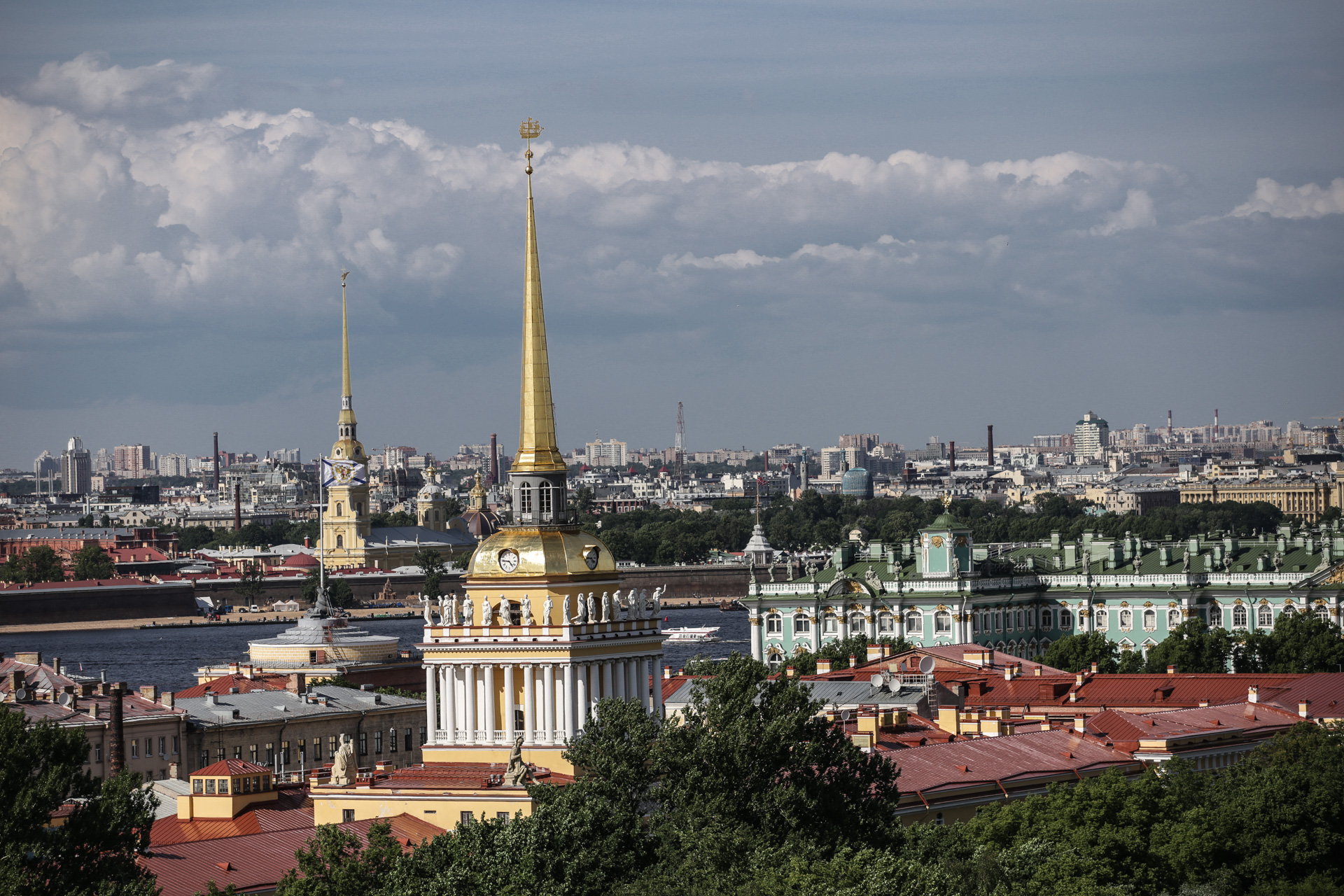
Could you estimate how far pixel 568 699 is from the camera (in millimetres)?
28391

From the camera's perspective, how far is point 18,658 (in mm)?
57469

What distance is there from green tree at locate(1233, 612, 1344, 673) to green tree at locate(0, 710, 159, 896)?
135 ft

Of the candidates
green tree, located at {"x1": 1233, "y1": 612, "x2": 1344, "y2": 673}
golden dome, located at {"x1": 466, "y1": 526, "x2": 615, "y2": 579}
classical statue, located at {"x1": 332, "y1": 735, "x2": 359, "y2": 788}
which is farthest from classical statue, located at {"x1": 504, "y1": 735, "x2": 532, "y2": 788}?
green tree, located at {"x1": 1233, "y1": 612, "x2": 1344, "y2": 673}

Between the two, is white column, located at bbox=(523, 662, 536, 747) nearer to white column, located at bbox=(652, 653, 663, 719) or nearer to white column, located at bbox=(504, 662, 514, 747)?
white column, located at bbox=(504, 662, 514, 747)

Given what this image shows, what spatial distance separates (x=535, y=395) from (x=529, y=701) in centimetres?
432

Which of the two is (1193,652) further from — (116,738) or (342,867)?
→ (342,867)

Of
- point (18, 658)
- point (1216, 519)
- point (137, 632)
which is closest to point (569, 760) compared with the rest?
point (18, 658)

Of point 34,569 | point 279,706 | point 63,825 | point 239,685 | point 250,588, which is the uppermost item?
point 34,569

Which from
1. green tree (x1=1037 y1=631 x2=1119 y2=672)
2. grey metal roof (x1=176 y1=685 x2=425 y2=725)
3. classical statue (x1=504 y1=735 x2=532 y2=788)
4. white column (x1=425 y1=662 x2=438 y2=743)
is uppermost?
white column (x1=425 y1=662 x2=438 y2=743)

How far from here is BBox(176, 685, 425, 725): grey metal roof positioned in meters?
49.9

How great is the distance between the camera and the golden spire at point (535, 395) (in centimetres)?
3036

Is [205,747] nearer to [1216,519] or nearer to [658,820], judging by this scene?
[658,820]

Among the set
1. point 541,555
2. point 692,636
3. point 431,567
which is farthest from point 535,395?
point 431,567

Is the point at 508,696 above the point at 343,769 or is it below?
above
